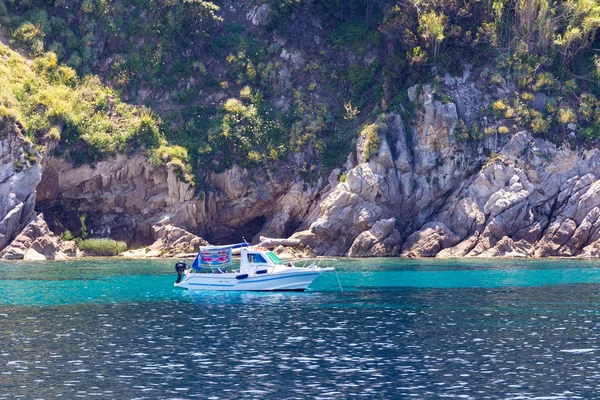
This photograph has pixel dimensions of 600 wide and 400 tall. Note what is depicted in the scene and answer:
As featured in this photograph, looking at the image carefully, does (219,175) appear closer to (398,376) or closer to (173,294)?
(173,294)

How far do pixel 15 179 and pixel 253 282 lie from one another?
31.6 meters

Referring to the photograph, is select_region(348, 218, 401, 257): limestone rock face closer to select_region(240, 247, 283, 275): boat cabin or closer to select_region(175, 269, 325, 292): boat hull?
select_region(240, 247, 283, 275): boat cabin

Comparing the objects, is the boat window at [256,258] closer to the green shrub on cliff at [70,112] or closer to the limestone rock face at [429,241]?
the limestone rock face at [429,241]

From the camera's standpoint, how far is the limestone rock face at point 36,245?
77.8 meters

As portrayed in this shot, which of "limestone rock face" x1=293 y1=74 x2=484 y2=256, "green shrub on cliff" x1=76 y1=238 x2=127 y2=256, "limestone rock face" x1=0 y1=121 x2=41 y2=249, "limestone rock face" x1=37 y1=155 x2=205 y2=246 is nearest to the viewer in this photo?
"limestone rock face" x1=0 y1=121 x2=41 y2=249

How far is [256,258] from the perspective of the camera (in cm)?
5866

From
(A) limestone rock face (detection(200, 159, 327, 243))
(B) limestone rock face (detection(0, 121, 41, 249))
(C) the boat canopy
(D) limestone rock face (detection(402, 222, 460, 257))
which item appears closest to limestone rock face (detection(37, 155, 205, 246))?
(A) limestone rock face (detection(200, 159, 327, 243))

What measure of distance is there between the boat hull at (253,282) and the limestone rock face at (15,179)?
26247 millimetres

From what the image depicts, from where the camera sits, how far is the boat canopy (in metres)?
60.4

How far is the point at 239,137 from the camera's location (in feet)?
294

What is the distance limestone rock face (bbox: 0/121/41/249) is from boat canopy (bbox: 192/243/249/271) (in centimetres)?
2495

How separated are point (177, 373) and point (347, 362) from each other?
19.2 feet

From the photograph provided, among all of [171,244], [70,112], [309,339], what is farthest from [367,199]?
[309,339]

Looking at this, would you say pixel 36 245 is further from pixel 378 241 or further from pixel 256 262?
pixel 378 241
